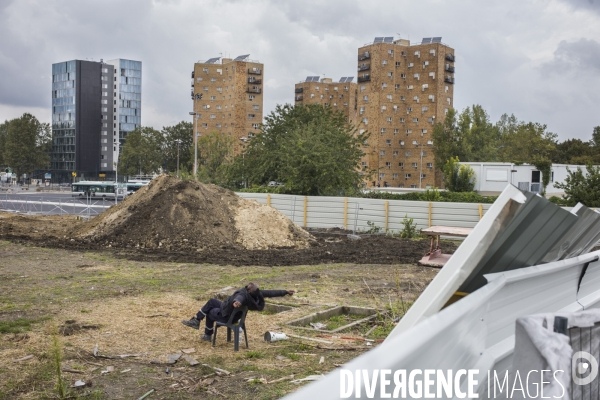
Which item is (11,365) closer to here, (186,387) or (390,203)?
(186,387)

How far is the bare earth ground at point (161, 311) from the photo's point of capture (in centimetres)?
717

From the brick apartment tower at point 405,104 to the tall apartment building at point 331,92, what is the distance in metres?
35.0

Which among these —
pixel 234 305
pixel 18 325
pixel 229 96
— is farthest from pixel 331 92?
pixel 234 305

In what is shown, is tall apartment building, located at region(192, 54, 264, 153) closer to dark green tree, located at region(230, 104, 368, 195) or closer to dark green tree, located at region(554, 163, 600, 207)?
dark green tree, located at region(230, 104, 368, 195)

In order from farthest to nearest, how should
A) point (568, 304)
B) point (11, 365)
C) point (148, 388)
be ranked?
point (11, 365) < point (148, 388) < point (568, 304)

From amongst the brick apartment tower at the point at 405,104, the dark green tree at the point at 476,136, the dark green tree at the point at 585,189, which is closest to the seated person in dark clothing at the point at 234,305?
the dark green tree at the point at 585,189

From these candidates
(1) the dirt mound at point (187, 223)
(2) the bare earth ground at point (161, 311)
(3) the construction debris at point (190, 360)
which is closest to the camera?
(2) the bare earth ground at point (161, 311)

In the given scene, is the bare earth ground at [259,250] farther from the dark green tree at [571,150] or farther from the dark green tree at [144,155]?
the dark green tree at [144,155]

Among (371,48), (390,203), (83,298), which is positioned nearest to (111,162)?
(371,48)

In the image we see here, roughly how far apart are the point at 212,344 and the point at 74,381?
7.38 ft

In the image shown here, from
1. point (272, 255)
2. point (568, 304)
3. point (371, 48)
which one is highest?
point (371, 48)

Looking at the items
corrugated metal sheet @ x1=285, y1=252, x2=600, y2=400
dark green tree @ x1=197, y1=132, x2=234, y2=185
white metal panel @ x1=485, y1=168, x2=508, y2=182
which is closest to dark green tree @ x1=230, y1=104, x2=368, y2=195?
dark green tree @ x1=197, y1=132, x2=234, y2=185

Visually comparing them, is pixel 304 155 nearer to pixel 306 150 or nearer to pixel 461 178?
pixel 306 150

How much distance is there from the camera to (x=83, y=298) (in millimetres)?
12570
